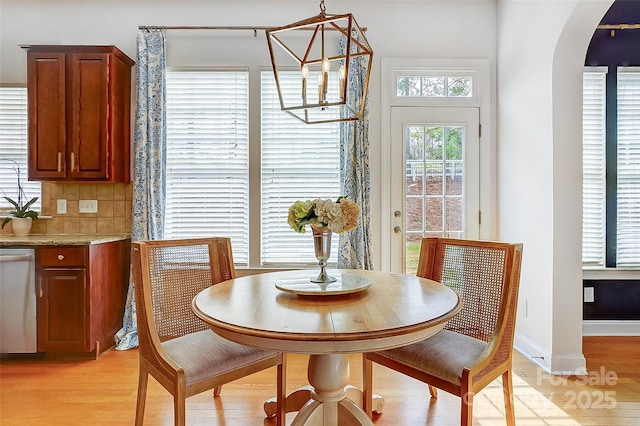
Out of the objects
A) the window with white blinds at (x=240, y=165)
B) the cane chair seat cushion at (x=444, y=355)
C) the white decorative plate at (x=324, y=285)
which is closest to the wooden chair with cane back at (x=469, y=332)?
the cane chair seat cushion at (x=444, y=355)

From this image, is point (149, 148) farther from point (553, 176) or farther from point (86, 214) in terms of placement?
point (553, 176)

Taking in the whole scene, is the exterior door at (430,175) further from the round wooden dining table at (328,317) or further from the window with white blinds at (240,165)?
the round wooden dining table at (328,317)

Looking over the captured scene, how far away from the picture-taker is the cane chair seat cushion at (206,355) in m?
1.53

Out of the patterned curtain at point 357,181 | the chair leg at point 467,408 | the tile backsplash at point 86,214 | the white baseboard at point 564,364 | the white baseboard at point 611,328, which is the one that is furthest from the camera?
the tile backsplash at point 86,214

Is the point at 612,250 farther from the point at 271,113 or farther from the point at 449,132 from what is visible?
the point at 271,113

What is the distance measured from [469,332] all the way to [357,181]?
5.14 ft

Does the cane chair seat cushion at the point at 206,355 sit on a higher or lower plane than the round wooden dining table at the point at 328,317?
lower

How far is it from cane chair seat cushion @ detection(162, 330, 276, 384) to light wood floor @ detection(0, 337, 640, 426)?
21.5 inches

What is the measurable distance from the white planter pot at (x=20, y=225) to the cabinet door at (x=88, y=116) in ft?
2.04

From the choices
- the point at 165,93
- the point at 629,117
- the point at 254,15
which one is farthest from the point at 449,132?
the point at 165,93

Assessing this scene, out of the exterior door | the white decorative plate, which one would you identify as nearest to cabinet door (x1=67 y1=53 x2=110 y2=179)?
the white decorative plate

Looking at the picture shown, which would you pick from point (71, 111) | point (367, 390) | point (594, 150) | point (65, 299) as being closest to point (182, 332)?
point (367, 390)

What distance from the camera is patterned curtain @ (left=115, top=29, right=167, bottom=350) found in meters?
3.08

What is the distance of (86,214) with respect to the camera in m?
3.30
